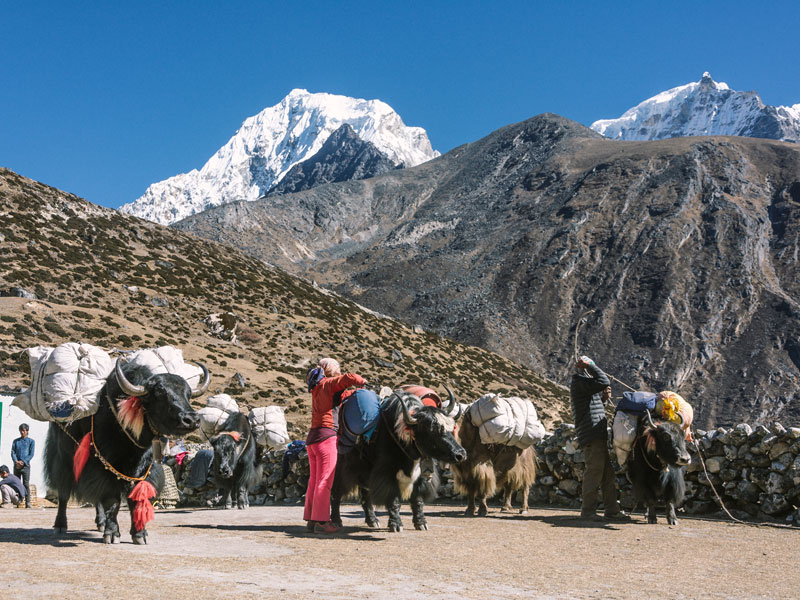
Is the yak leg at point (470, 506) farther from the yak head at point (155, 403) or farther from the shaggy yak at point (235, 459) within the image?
the yak head at point (155, 403)

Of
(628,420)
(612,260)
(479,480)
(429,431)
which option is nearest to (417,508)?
(429,431)

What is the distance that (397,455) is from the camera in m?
8.33

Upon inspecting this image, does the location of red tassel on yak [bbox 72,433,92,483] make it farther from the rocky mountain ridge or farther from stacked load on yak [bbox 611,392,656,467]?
the rocky mountain ridge

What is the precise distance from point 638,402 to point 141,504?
582 centimetres

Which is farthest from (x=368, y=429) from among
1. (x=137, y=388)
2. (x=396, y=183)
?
(x=396, y=183)

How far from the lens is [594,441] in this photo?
383 inches

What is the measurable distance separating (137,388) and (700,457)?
22.8ft

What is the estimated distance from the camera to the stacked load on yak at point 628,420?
31.1 feet

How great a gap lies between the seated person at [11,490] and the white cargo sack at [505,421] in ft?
26.4

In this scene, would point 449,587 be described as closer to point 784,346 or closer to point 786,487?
point 786,487

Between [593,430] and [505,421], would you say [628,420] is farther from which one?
[505,421]

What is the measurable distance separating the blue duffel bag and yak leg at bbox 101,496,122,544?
5882 mm

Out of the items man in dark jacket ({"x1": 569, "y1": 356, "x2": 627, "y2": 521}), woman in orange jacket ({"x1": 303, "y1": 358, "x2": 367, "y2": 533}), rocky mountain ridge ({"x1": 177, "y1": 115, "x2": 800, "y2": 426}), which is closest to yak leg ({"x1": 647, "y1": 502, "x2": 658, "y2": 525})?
man in dark jacket ({"x1": 569, "y1": 356, "x2": 627, "y2": 521})

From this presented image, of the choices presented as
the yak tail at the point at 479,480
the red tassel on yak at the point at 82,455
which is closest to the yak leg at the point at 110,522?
the red tassel on yak at the point at 82,455
